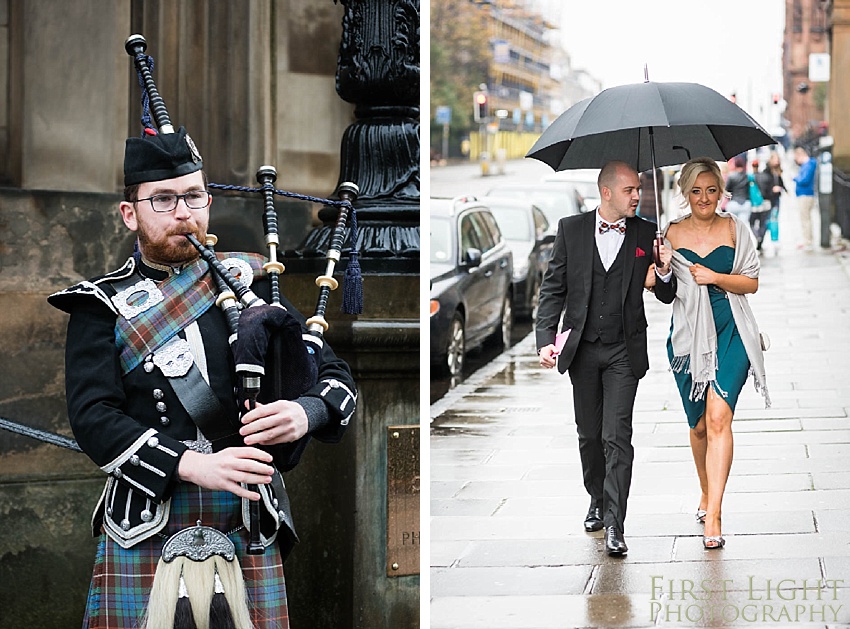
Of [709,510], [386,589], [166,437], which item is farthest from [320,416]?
[709,510]

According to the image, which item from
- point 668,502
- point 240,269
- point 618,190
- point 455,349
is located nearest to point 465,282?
point 455,349

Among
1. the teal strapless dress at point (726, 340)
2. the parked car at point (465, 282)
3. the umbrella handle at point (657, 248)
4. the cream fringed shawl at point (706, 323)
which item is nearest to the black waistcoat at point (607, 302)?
the umbrella handle at point (657, 248)

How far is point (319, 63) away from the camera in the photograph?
271 inches

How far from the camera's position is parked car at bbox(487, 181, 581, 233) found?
11.3 m

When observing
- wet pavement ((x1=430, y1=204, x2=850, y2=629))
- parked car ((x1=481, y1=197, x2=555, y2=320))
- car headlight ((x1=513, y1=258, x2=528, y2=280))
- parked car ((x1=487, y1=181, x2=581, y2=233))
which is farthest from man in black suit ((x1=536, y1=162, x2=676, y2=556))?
parked car ((x1=487, y1=181, x2=581, y2=233))

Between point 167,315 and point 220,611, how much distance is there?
30.1 inches

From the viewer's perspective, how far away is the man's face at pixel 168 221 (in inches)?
139

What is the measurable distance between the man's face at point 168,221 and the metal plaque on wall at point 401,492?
155 cm

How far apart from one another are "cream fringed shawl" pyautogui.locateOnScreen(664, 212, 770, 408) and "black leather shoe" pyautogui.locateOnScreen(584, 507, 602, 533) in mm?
599

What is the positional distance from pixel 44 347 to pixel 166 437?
87.2 inches

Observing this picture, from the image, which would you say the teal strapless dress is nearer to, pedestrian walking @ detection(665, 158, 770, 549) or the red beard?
pedestrian walking @ detection(665, 158, 770, 549)

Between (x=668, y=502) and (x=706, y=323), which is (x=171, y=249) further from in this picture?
(x=668, y=502)

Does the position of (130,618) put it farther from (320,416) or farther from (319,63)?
(319,63)

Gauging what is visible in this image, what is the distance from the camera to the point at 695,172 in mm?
5457
